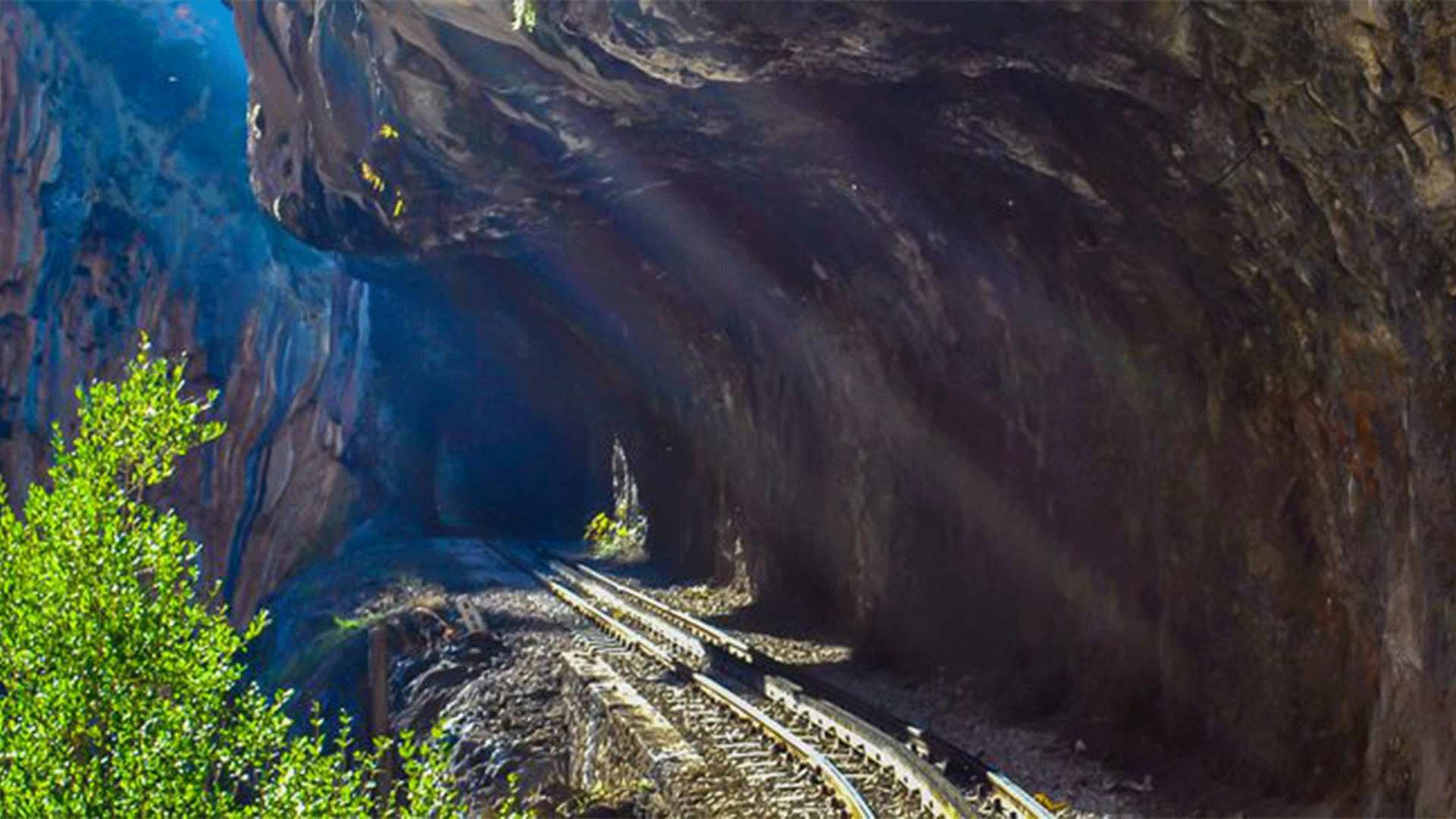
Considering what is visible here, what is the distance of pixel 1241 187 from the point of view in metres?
8.82

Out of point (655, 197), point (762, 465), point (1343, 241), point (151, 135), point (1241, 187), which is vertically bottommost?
point (762, 465)

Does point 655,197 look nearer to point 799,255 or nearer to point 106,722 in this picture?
point 799,255

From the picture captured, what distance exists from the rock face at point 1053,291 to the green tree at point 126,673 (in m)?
6.16

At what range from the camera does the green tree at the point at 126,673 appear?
23.5 ft

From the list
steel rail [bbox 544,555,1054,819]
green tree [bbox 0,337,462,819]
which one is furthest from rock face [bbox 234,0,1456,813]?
green tree [bbox 0,337,462,819]

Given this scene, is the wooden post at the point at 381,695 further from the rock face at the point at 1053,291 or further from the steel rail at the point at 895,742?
→ the rock face at the point at 1053,291

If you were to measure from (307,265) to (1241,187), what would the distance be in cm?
3574

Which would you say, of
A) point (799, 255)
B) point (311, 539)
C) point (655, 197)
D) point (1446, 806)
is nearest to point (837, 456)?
point (799, 255)

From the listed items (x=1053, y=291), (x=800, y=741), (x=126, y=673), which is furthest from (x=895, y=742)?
(x=126, y=673)

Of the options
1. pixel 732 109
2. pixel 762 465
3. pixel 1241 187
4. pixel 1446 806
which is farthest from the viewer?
pixel 762 465

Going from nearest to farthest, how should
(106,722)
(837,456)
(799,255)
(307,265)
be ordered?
(106,722)
(799,255)
(837,456)
(307,265)

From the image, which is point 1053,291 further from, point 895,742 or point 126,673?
point 126,673

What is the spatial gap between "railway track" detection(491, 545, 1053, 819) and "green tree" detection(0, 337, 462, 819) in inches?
152

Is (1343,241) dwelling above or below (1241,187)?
below
